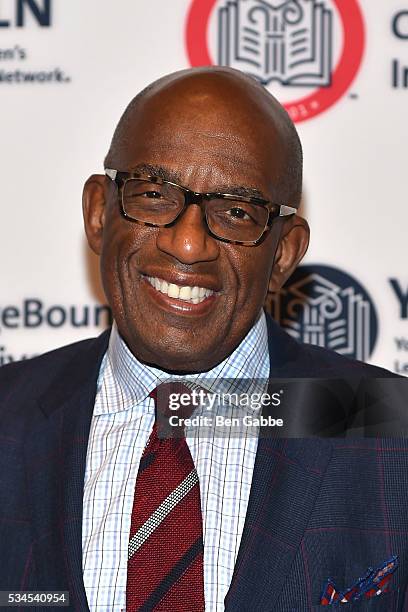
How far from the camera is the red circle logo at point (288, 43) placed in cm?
212

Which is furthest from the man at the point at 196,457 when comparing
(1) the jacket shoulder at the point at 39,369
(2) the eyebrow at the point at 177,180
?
(1) the jacket shoulder at the point at 39,369

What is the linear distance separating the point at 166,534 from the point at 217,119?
24.1 inches

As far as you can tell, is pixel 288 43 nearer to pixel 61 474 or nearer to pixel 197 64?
pixel 197 64

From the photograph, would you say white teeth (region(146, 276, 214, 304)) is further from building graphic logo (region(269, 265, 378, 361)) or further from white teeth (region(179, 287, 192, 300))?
building graphic logo (region(269, 265, 378, 361))

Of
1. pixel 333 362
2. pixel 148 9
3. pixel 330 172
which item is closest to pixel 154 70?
pixel 148 9

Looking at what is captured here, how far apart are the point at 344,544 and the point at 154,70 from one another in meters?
1.18

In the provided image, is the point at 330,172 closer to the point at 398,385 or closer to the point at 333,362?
the point at 333,362

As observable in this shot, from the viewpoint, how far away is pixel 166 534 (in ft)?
4.52

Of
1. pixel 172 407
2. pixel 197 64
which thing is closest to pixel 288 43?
pixel 197 64

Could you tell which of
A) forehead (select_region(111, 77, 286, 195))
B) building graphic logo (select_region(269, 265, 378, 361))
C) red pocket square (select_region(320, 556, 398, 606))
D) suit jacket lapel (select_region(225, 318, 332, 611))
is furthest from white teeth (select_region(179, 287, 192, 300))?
building graphic logo (select_region(269, 265, 378, 361))

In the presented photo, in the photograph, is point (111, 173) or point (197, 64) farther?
point (197, 64)

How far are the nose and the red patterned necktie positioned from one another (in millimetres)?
272

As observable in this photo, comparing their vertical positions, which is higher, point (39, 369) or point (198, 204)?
point (198, 204)

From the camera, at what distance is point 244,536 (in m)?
1.40
